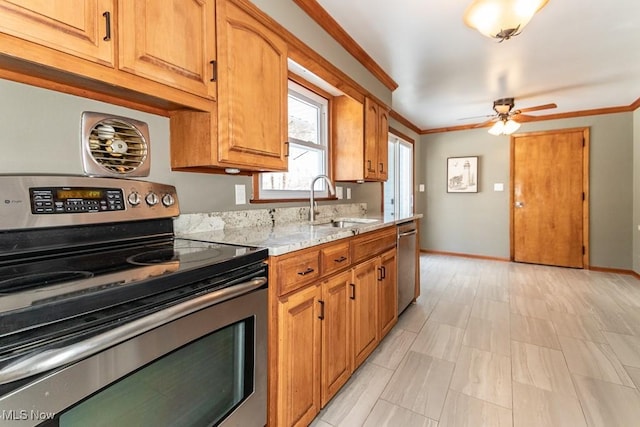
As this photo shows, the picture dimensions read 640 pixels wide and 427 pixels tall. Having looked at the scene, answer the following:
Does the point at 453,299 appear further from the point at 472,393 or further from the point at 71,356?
the point at 71,356

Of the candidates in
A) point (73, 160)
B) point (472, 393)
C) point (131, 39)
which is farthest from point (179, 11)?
point (472, 393)

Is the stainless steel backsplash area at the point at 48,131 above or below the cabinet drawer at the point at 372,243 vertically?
above

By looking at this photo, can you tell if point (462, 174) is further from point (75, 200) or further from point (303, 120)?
point (75, 200)


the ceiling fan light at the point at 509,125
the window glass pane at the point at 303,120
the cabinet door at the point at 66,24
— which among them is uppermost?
the ceiling fan light at the point at 509,125

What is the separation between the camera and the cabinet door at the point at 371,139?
2.76 meters

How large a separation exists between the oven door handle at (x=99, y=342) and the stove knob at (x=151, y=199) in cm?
60

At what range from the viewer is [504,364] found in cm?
203

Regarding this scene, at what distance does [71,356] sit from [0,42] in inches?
30.9

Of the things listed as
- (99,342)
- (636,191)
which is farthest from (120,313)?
(636,191)

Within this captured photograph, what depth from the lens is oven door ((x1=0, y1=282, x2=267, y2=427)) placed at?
61cm

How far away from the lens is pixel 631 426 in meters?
1.48

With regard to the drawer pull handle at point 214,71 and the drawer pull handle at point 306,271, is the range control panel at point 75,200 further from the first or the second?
the drawer pull handle at point 306,271

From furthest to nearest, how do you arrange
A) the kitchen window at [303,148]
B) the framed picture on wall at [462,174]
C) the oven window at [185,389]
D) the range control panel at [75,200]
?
the framed picture on wall at [462,174], the kitchen window at [303,148], the range control panel at [75,200], the oven window at [185,389]
